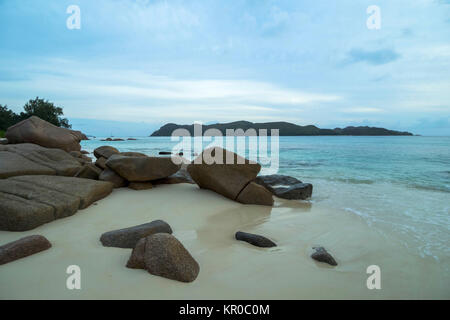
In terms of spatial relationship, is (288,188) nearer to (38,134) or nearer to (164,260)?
(164,260)

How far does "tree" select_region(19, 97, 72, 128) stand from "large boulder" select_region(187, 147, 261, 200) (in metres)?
46.3

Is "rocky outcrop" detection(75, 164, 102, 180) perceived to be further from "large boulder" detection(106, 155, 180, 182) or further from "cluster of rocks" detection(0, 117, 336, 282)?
"large boulder" detection(106, 155, 180, 182)

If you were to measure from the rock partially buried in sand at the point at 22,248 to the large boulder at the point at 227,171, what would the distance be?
3824 mm

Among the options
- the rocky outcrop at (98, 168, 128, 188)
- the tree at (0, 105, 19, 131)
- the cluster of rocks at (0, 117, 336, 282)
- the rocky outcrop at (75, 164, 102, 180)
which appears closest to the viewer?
the cluster of rocks at (0, 117, 336, 282)

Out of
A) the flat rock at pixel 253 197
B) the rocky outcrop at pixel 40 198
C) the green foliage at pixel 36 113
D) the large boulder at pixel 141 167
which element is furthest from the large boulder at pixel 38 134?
the green foliage at pixel 36 113

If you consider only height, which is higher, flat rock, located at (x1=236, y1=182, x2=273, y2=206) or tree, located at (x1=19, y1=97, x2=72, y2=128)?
tree, located at (x1=19, y1=97, x2=72, y2=128)

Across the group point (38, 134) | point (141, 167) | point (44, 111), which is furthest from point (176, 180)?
point (44, 111)

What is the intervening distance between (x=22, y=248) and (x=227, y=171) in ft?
14.2

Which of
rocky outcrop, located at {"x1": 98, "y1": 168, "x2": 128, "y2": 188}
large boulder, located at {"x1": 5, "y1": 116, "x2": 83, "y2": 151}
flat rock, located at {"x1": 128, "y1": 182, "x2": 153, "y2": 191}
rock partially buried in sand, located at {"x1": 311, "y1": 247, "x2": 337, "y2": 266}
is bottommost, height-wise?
rock partially buried in sand, located at {"x1": 311, "y1": 247, "x2": 337, "y2": 266}

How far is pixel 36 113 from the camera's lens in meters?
43.7

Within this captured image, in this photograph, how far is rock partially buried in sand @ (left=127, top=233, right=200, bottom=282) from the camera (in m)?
2.83

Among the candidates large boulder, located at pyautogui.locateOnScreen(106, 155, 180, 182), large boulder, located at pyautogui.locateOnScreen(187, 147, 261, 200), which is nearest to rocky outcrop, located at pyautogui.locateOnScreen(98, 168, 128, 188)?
large boulder, located at pyautogui.locateOnScreen(106, 155, 180, 182)

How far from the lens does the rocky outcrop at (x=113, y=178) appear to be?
6.83 metres
